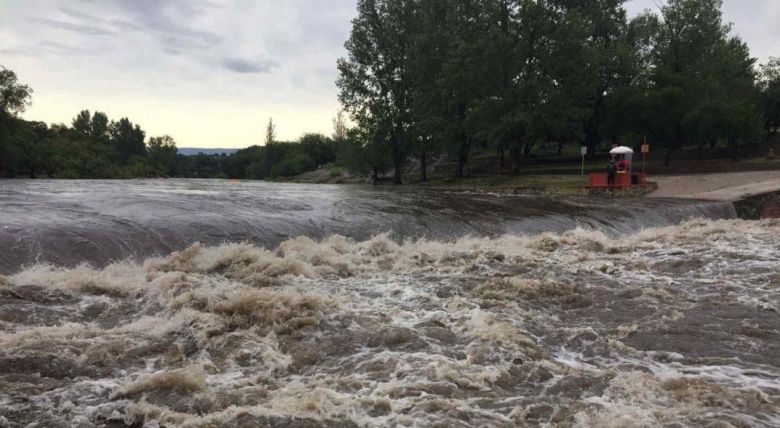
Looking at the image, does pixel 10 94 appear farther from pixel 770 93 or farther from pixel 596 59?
pixel 770 93

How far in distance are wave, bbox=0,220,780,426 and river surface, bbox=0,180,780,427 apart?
0.03m

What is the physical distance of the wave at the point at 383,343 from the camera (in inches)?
191

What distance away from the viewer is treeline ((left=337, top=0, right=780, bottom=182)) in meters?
38.0

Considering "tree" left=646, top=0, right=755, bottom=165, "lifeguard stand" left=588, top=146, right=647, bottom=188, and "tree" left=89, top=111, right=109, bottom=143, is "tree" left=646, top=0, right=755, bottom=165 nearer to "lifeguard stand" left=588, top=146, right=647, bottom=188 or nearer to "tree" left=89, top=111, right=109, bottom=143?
"lifeguard stand" left=588, top=146, right=647, bottom=188

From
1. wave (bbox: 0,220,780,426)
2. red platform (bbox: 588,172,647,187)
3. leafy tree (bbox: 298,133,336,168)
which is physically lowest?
wave (bbox: 0,220,780,426)

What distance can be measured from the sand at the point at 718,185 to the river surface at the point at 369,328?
13422 mm

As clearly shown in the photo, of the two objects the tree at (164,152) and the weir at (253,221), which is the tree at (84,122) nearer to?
the tree at (164,152)

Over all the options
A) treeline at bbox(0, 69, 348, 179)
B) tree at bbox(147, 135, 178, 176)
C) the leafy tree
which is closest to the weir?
treeline at bbox(0, 69, 348, 179)

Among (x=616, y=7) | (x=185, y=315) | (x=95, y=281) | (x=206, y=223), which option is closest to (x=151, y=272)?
(x=95, y=281)

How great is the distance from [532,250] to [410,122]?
35676 millimetres

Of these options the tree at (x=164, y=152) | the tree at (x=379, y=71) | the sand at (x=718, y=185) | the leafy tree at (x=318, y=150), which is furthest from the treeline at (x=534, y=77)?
the tree at (x=164, y=152)

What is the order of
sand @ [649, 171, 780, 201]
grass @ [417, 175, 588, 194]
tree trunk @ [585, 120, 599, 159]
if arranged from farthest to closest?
1. tree trunk @ [585, 120, 599, 159]
2. grass @ [417, 175, 588, 194]
3. sand @ [649, 171, 780, 201]

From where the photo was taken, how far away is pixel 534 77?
3781cm

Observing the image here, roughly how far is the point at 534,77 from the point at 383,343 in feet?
113
